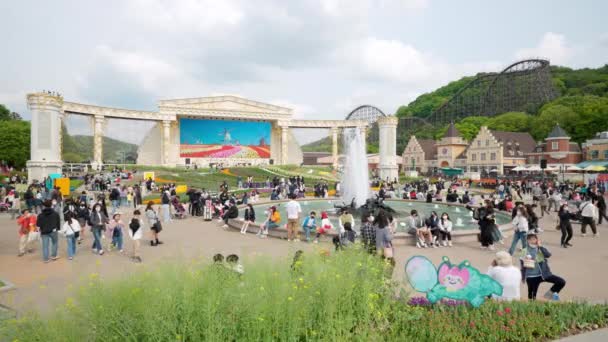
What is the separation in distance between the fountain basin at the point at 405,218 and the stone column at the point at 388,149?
2671 centimetres

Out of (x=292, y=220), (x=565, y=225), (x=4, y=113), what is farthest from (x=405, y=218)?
(x=4, y=113)

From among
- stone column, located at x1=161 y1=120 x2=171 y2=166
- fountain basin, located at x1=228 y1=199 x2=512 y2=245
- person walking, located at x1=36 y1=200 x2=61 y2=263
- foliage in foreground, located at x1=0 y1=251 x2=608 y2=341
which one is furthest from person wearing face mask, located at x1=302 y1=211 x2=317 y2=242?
stone column, located at x1=161 y1=120 x2=171 y2=166

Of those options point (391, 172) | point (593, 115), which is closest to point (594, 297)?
point (391, 172)

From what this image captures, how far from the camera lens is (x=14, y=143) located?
57.5 meters

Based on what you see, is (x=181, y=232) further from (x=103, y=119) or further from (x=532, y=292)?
(x=103, y=119)

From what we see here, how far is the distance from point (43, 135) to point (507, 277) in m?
42.7

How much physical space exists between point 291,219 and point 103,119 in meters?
55.7

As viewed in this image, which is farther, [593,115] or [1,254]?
[593,115]

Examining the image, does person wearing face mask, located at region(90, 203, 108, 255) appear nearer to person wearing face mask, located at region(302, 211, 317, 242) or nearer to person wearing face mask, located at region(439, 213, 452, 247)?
person wearing face mask, located at region(302, 211, 317, 242)

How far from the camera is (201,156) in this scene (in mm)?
66812

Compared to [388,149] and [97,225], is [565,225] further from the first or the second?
[388,149]

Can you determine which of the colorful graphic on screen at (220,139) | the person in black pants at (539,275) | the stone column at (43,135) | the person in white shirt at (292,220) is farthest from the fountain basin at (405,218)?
the colorful graphic on screen at (220,139)

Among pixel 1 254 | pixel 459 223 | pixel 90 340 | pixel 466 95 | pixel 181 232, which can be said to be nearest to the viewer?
pixel 90 340

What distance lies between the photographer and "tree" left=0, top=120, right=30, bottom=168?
57.0 m
